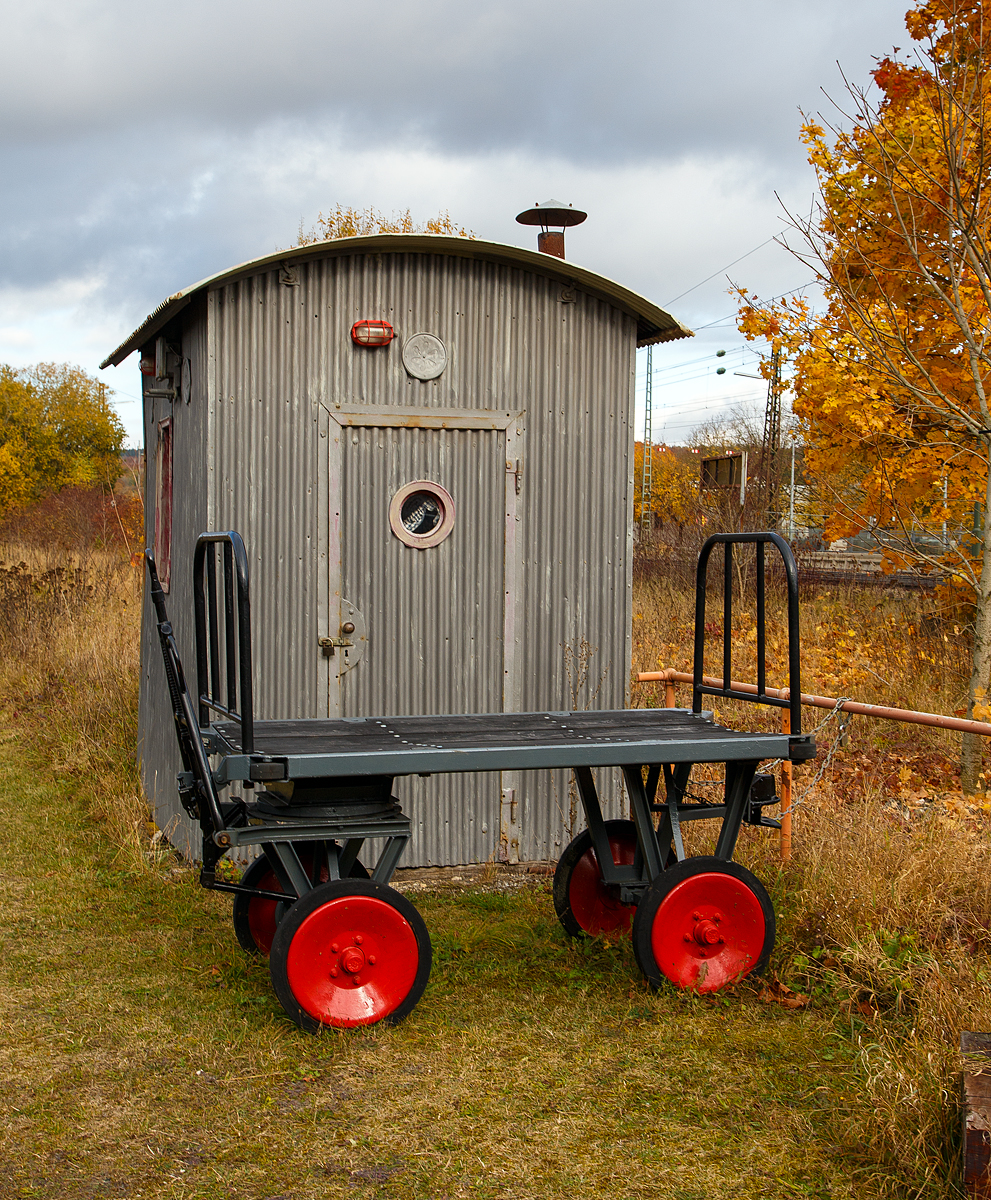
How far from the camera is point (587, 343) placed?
7125mm

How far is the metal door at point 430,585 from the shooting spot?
6.71m

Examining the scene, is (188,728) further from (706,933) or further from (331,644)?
(706,933)

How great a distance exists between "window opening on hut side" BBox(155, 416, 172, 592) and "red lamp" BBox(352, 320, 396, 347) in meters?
1.79

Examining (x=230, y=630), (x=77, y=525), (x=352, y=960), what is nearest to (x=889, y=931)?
(x=352, y=960)

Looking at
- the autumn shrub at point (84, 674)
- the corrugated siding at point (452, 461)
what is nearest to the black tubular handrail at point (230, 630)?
the corrugated siding at point (452, 461)

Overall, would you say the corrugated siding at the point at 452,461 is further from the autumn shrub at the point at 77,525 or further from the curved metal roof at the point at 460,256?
the autumn shrub at the point at 77,525

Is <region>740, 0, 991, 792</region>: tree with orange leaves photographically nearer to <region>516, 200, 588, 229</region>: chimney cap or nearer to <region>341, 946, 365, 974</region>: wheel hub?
<region>516, 200, 588, 229</region>: chimney cap

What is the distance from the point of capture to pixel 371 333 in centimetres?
670

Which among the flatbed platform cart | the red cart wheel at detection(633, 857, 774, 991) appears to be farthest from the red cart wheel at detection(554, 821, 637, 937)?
the red cart wheel at detection(633, 857, 774, 991)

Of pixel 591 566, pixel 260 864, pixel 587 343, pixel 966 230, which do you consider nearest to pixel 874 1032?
pixel 260 864

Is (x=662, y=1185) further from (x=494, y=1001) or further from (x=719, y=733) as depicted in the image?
(x=719, y=733)

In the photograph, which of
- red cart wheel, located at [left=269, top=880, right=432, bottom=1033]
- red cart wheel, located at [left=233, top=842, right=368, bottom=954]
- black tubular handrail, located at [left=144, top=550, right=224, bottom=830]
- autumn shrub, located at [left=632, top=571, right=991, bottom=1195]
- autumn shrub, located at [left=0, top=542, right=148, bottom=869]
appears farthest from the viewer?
autumn shrub, located at [left=0, top=542, right=148, bottom=869]

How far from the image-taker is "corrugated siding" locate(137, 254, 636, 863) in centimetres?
654

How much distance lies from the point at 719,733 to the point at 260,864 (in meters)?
2.07
